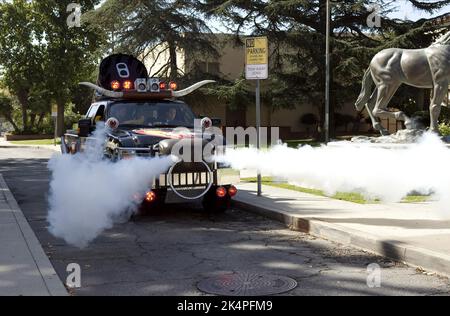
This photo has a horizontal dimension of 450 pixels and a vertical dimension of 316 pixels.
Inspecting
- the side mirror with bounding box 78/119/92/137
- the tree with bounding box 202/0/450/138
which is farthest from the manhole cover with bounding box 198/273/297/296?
the tree with bounding box 202/0/450/138

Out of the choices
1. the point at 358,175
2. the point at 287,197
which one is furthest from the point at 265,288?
the point at 287,197

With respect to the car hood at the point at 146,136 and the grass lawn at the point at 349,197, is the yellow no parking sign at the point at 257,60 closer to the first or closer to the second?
the car hood at the point at 146,136

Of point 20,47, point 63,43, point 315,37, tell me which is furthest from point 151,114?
point 20,47

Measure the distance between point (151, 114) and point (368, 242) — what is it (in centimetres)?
470

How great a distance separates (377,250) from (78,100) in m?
47.8

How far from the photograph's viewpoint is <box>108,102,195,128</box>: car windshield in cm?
941

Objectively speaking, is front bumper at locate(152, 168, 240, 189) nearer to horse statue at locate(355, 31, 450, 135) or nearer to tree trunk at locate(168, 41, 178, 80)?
horse statue at locate(355, 31, 450, 135)

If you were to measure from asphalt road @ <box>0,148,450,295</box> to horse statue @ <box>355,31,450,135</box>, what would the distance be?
4597mm

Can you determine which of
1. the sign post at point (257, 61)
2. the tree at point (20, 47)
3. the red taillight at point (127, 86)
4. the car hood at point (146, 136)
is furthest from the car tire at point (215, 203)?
the tree at point (20, 47)

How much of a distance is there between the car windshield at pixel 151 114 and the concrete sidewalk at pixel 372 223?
1998 mm

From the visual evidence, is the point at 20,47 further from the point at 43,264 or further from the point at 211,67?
the point at 43,264

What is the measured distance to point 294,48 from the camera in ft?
94.8

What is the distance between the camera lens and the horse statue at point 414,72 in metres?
11.0
